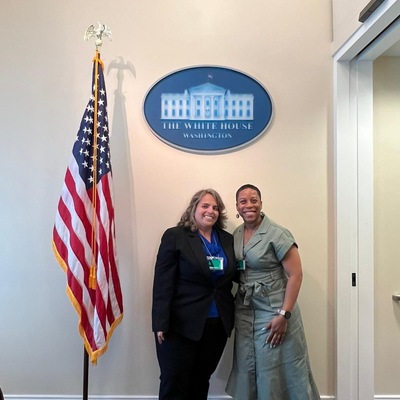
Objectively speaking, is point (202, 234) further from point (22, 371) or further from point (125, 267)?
point (22, 371)

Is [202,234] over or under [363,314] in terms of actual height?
over

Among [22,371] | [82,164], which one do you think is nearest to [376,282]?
[82,164]

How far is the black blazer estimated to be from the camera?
1.70 meters

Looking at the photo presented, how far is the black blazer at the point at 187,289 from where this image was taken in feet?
5.59

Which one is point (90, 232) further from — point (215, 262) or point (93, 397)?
point (93, 397)

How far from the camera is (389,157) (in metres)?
2.13

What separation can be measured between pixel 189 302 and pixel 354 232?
117cm

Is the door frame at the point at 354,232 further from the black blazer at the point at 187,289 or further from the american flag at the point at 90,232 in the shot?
the american flag at the point at 90,232

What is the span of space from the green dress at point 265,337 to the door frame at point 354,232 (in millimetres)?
458

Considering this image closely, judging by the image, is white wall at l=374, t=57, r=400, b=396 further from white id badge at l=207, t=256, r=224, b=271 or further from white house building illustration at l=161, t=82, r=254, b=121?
white id badge at l=207, t=256, r=224, b=271

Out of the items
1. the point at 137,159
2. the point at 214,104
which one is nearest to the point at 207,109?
the point at 214,104

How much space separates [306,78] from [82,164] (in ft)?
5.09

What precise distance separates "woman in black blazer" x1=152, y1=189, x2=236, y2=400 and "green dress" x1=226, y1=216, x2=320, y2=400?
0.11 m

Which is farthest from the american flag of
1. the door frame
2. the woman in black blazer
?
the door frame
